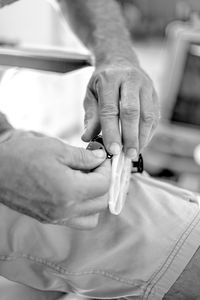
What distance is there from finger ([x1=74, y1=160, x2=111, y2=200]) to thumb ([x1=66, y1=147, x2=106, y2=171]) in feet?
0.04

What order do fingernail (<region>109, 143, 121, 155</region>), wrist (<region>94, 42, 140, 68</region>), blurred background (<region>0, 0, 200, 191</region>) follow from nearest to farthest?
fingernail (<region>109, 143, 121, 155</region>), wrist (<region>94, 42, 140, 68</region>), blurred background (<region>0, 0, 200, 191</region>)

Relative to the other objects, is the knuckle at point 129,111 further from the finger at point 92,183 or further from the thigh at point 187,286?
the thigh at point 187,286

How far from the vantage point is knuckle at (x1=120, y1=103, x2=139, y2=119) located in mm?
719

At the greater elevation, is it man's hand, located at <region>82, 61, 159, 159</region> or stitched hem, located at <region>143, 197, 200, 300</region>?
man's hand, located at <region>82, 61, 159, 159</region>

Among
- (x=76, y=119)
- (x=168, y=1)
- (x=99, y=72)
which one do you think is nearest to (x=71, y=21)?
(x=99, y=72)

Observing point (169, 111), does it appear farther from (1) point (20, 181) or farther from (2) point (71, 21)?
(1) point (20, 181)

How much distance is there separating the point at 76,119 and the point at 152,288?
5.25ft

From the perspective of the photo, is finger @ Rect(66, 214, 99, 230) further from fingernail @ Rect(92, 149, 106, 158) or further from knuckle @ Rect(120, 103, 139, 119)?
knuckle @ Rect(120, 103, 139, 119)

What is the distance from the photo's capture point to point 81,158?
0.59 m

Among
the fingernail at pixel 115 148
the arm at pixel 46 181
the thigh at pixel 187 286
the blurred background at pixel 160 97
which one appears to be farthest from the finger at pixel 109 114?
the blurred background at pixel 160 97

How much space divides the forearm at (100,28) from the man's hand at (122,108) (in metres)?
0.13

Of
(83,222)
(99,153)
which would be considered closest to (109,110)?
(99,153)

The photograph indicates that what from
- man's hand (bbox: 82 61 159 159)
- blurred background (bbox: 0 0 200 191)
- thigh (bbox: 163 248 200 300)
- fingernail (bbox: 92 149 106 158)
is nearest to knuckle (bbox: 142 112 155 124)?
man's hand (bbox: 82 61 159 159)

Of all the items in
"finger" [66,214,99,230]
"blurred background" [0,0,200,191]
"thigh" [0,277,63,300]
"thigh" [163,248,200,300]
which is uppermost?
"finger" [66,214,99,230]
